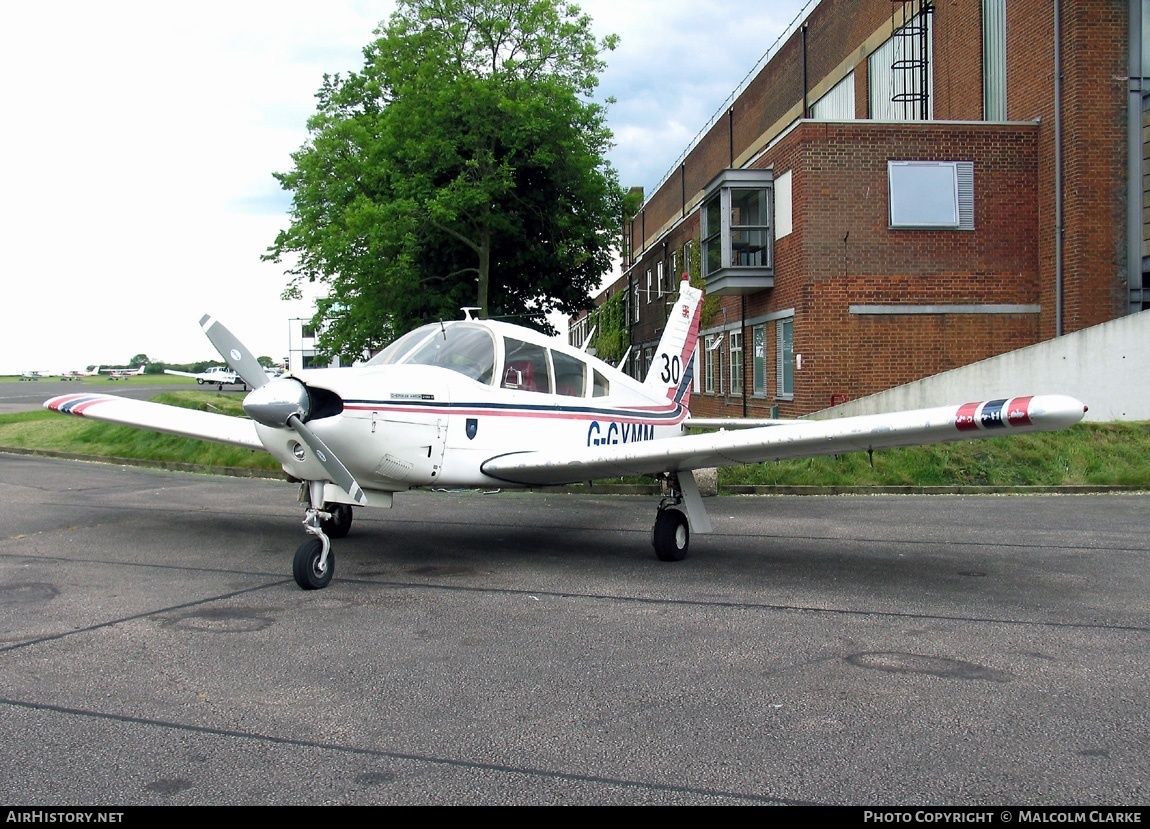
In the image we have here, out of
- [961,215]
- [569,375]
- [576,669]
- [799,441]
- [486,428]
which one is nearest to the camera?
[576,669]

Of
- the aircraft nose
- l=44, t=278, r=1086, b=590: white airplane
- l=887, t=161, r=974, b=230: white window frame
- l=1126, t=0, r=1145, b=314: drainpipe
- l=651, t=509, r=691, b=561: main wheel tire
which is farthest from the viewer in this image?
l=887, t=161, r=974, b=230: white window frame

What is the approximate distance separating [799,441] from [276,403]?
398 cm

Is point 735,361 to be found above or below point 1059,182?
below

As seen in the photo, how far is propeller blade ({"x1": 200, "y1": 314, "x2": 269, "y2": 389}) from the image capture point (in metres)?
8.20

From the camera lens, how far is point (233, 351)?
8297 millimetres

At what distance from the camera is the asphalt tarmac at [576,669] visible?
3705 mm

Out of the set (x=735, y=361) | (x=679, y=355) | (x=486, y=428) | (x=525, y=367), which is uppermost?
(x=735, y=361)

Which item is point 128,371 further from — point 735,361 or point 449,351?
point 449,351

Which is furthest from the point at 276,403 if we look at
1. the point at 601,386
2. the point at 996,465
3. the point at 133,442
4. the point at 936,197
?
the point at 936,197

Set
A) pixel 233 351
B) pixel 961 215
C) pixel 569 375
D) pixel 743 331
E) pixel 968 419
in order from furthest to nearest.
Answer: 1. pixel 743 331
2. pixel 961 215
3. pixel 569 375
4. pixel 233 351
5. pixel 968 419

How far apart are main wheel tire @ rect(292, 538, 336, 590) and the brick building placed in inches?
558

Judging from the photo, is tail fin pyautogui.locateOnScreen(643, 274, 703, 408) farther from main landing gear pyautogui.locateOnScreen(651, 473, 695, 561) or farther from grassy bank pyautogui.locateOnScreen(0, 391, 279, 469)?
grassy bank pyautogui.locateOnScreen(0, 391, 279, 469)

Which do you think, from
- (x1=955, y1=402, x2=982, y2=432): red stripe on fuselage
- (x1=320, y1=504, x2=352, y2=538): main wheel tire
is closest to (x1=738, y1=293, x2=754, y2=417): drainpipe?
(x1=320, y1=504, x2=352, y2=538): main wheel tire
